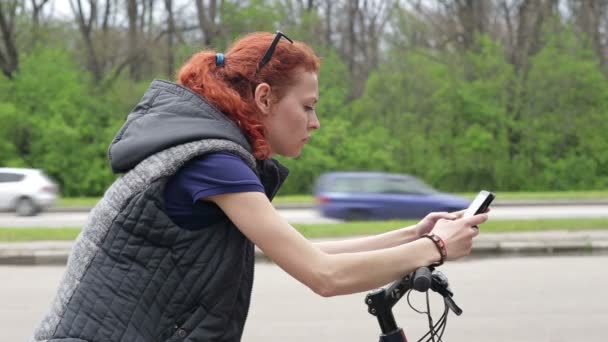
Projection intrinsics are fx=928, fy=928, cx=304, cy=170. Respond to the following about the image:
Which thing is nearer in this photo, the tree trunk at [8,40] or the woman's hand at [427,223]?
the woman's hand at [427,223]

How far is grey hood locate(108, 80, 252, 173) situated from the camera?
1945 mm

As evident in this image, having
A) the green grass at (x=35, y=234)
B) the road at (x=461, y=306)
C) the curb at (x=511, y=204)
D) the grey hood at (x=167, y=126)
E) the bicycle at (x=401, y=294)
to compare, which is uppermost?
the grey hood at (x=167, y=126)

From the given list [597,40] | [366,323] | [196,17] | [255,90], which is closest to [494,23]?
[597,40]

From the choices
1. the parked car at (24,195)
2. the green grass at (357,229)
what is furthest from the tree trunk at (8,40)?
the green grass at (357,229)

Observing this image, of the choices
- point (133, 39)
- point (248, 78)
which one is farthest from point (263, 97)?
point (133, 39)

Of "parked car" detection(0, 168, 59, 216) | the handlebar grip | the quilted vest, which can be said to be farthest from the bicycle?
"parked car" detection(0, 168, 59, 216)

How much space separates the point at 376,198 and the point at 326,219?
1.12m

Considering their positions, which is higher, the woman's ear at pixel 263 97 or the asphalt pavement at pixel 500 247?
the woman's ear at pixel 263 97

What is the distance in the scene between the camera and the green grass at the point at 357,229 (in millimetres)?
13055

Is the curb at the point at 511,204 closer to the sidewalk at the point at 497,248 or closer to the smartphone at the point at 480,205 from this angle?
the sidewalk at the point at 497,248

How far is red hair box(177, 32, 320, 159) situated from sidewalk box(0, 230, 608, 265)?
28.5ft

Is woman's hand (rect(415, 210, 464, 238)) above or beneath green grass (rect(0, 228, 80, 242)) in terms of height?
above

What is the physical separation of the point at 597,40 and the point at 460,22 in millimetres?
5542

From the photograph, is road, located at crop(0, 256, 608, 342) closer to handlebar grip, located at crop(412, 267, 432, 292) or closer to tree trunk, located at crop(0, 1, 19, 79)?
handlebar grip, located at crop(412, 267, 432, 292)
